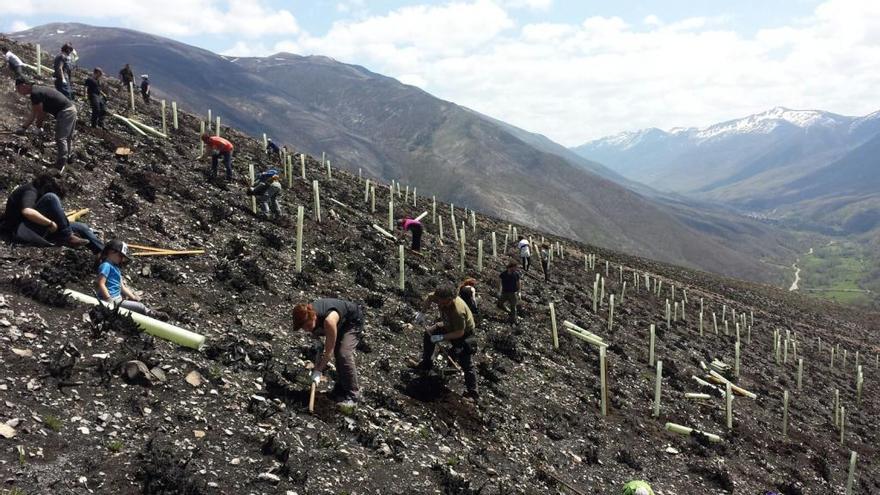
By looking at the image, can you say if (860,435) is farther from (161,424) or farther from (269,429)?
(161,424)

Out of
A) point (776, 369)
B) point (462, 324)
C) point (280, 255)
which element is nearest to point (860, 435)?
point (776, 369)

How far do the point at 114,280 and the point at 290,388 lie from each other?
13.3 ft

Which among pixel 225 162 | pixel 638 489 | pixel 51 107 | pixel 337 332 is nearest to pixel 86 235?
pixel 51 107

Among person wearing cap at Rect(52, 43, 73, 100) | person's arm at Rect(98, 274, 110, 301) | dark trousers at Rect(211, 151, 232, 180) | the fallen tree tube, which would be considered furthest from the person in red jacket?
person's arm at Rect(98, 274, 110, 301)

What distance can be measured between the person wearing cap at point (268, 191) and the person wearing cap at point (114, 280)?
11060 millimetres

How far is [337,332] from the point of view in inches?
395

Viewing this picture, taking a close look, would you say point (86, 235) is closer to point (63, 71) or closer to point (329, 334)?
point (329, 334)

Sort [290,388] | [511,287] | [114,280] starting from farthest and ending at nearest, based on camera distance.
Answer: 1. [511,287]
2. [290,388]
3. [114,280]

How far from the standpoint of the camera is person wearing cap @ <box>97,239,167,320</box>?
9992 mm

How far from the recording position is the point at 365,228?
1058 inches

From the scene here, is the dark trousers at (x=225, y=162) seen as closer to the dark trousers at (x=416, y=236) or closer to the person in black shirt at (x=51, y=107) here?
the person in black shirt at (x=51, y=107)

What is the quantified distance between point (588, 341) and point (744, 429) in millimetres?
6767

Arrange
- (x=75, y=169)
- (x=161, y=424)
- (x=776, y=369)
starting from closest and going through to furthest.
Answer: (x=161, y=424) < (x=75, y=169) < (x=776, y=369)

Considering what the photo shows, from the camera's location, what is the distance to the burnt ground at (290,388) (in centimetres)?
783
